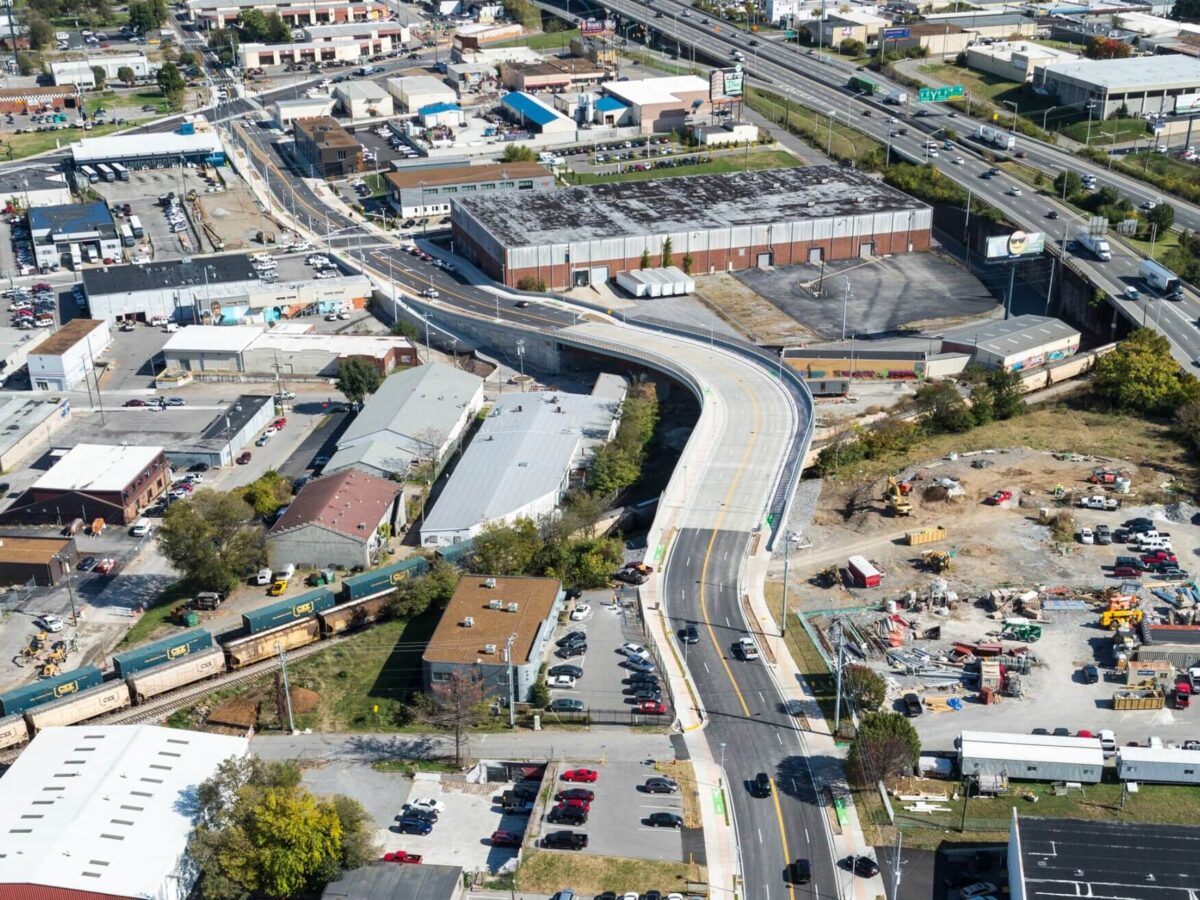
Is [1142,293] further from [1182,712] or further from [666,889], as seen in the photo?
[666,889]

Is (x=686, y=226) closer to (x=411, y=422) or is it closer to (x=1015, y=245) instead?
(x=1015, y=245)

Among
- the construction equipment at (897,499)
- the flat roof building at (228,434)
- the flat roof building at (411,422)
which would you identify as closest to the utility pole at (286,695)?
the flat roof building at (411,422)

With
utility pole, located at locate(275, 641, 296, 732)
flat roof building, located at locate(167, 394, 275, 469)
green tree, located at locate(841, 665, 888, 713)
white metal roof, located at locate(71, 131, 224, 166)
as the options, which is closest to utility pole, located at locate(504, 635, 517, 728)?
utility pole, located at locate(275, 641, 296, 732)

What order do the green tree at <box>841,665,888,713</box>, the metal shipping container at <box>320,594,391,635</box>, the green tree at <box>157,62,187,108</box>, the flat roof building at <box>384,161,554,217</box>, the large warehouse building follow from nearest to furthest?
the green tree at <box>841,665,888,713</box>
the metal shipping container at <box>320,594,391,635</box>
the large warehouse building
the flat roof building at <box>384,161,554,217</box>
the green tree at <box>157,62,187,108</box>

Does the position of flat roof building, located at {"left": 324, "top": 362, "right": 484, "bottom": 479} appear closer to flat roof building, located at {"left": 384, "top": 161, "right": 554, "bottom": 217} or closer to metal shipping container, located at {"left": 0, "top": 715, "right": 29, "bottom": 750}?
metal shipping container, located at {"left": 0, "top": 715, "right": 29, "bottom": 750}

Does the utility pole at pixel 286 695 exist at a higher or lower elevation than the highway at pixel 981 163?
lower

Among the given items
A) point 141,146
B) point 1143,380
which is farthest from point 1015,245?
point 141,146

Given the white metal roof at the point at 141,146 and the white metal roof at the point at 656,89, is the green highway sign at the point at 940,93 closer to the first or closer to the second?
the white metal roof at the point at 656,89

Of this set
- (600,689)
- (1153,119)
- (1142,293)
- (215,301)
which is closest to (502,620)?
(600,689)
